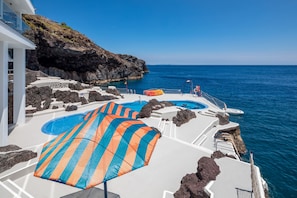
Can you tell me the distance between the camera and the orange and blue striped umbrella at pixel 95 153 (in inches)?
138

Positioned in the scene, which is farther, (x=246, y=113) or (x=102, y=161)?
(x=246, y=113)

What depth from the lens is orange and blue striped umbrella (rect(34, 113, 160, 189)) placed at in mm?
3494

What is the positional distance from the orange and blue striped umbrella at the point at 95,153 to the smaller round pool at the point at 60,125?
7094 mm

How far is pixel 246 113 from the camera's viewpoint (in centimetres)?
2470

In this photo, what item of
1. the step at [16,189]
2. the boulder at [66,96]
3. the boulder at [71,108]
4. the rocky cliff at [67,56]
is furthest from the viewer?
Result: the rocky cliff at [67,56]

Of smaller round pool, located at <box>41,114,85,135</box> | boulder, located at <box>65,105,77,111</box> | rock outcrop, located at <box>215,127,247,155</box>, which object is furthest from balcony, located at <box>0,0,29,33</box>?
rock outcrop, located at <box>215,127,247,155</box>

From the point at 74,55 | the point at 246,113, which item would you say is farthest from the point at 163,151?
the point at 74,55

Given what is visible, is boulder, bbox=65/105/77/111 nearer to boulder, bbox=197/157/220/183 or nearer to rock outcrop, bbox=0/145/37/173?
rock outcrop, bbox=0/145/37/173

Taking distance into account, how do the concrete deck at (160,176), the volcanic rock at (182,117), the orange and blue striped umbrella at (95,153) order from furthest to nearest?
1. the volcanic rock at (182,117)
2. the concrete deck at (160,176)
3. the orange and blue striped umbrella at (95,153)

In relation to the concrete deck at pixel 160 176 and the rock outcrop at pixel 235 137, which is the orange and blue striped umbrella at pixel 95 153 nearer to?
the concrete deck at pixel 160 176

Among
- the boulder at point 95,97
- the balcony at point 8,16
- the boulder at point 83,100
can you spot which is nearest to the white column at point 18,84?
the balcony at point 8,16

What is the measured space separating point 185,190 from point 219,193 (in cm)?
92

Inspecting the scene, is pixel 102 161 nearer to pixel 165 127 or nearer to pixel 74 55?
pixel 165 127

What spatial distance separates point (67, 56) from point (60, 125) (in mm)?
37414
